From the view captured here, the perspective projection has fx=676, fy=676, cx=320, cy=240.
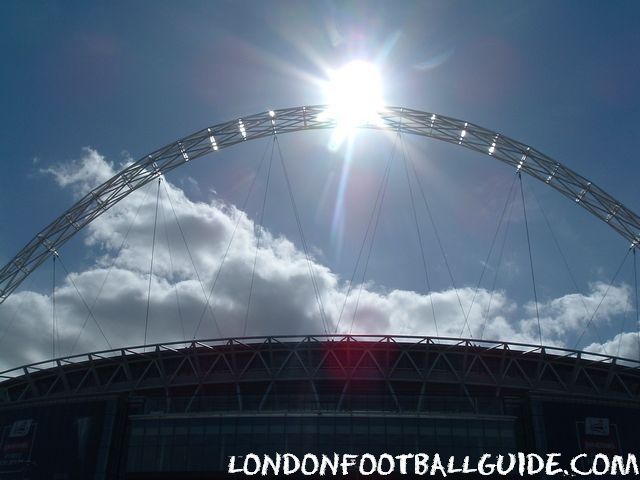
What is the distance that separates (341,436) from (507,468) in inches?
529

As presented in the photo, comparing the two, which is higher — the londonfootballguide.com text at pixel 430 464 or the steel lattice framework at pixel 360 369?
the steel lattice framework at pixel 360 369

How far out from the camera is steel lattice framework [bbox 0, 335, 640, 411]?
59.7 m

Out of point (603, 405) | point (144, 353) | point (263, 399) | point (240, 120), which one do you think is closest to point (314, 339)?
point (263, 399)

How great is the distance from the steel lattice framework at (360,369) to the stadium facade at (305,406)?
13cm

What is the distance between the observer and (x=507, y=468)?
5388cm

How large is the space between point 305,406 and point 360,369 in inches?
241

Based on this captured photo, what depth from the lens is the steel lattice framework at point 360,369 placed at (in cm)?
5969

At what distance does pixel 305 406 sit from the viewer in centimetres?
5909

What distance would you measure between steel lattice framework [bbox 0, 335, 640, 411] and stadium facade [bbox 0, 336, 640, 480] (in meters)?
0.13

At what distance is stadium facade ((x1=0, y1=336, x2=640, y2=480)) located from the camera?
5456 centimetres

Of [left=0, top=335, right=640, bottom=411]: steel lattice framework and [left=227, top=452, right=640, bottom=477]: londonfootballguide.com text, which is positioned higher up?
[left=0, top=335, right=640, bottom=411]: steel lattice framework

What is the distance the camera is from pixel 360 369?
61.3 metres

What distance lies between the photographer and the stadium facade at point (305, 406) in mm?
54562

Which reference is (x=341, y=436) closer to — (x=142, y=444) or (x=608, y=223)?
(x=142, y=444)
